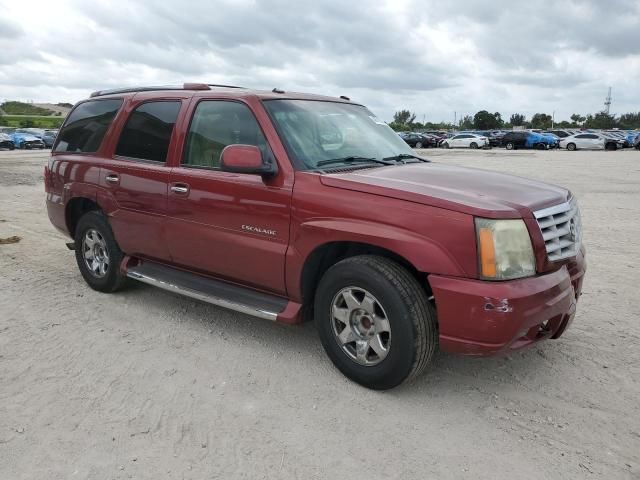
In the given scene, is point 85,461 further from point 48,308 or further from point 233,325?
point 48,308

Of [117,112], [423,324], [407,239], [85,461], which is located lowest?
[85,461]

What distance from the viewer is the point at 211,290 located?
13.9 feet

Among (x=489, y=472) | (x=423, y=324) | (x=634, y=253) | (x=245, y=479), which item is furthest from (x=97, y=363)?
(x=634, y=253)

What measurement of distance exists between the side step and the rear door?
133mm

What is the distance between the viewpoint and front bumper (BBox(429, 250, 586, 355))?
2.97 meters

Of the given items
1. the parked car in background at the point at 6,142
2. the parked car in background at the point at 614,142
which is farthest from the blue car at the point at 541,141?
the parked car in background at the point at 6,142

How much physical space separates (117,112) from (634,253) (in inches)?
242

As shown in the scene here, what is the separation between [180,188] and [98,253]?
63.6 inches

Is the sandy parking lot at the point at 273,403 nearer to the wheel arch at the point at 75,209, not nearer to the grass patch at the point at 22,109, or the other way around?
the wheel arch at the point at 75,209

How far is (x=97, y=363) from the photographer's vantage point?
386 cm

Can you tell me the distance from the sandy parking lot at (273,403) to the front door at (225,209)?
24.9 inches

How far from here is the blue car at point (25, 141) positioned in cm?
Answer: 3878

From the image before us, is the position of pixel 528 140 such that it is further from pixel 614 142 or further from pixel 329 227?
pixel 329 227

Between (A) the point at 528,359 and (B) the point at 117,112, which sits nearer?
(A) the point at 528,359
